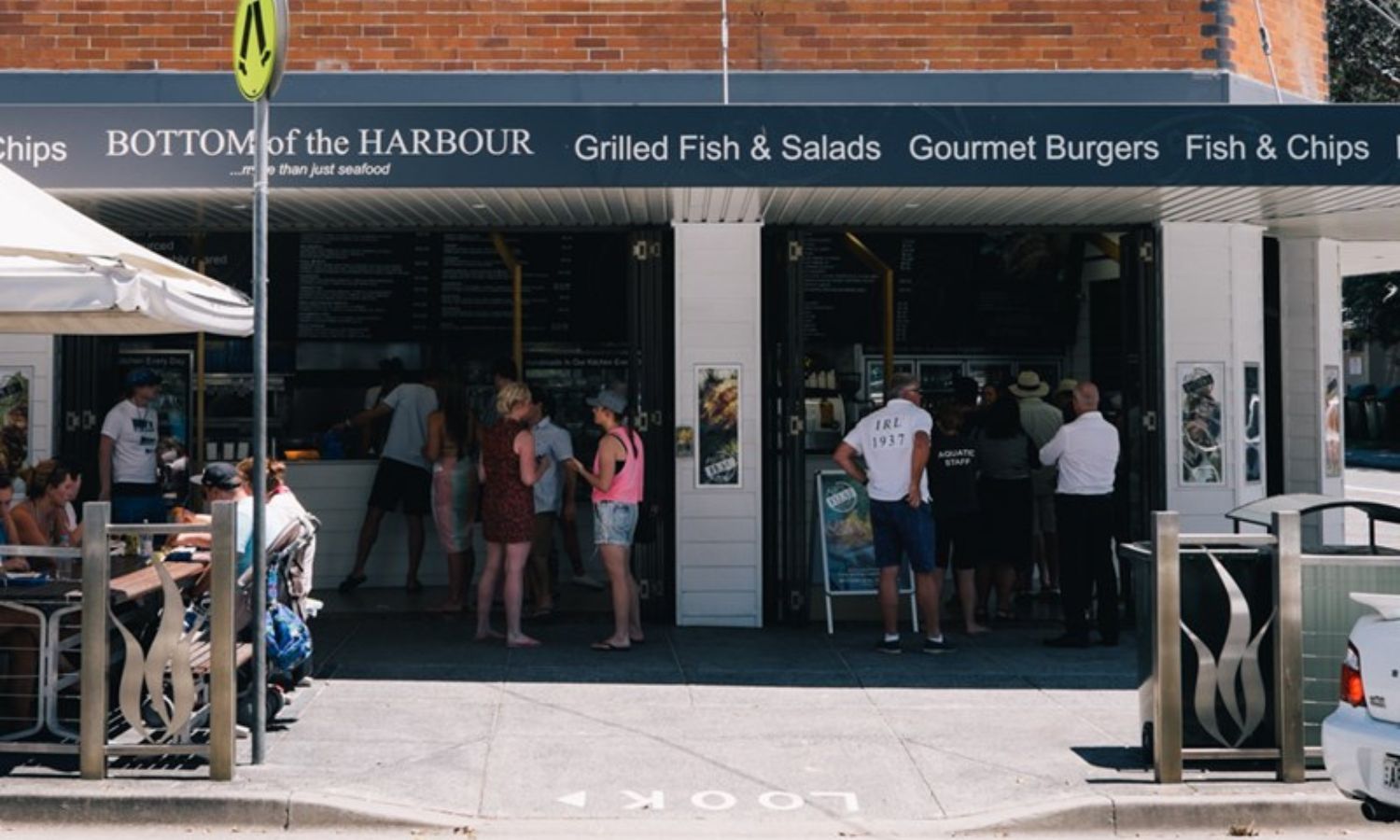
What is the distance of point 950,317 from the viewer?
47.2ft

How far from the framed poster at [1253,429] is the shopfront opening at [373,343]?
481 centimetres

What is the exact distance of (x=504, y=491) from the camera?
33.2 feet

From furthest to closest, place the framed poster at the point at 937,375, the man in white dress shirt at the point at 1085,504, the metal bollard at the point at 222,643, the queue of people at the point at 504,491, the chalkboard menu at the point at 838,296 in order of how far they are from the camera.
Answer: the framed poster at the point at 937,375 < the chalkboard menu at the point at 838,296 < the man in white dress shirt at the point at 1085,504 < the queue of people at the point at 504,491 < the metal bollard at the point at 222,643

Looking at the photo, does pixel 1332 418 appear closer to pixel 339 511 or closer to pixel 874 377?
pixel 874 377

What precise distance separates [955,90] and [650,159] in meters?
3.15

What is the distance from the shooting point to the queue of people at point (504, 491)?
9984 mm

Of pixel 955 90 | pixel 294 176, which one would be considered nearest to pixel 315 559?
pixel 294 176

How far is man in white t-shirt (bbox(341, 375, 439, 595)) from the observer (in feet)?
41.0

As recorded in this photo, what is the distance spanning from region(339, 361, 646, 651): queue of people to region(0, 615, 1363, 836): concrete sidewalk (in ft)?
1.80

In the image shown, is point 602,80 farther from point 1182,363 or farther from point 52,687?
point 52,687

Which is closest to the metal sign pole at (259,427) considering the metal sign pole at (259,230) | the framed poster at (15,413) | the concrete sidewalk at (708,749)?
the metal sign pole at (259,230)

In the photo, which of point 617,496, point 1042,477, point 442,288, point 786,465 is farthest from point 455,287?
point 1042,477

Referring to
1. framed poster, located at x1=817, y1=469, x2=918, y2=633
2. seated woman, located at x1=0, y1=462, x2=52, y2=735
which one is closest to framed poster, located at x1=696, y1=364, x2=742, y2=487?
framed poster, located at x1=817, y1=469, x2=918, y2=633

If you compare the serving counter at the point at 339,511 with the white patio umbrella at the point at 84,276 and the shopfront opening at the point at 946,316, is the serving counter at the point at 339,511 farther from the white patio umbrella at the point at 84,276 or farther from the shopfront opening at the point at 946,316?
the white patio umbrella at the point at 84,276
